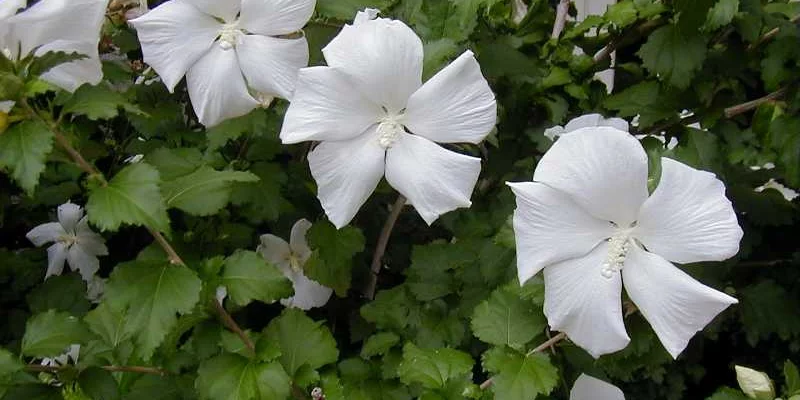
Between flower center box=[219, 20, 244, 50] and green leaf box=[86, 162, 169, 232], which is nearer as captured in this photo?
green leaf box=[86, 162, 169, 232]

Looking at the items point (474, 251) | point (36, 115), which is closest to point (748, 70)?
point (474, 251)

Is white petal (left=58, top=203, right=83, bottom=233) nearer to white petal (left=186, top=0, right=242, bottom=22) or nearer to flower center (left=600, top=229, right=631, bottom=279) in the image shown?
white petal (left=186, top=0, right=242, bottom=22)

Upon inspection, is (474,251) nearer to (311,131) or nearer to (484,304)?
(484,304)

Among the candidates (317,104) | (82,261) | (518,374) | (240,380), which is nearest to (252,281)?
(240,380)

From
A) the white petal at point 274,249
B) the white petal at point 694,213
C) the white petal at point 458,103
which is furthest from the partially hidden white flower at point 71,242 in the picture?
the white petal at point 694,213

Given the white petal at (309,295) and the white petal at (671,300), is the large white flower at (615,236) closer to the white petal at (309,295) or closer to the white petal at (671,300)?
the white petal at (671,300)

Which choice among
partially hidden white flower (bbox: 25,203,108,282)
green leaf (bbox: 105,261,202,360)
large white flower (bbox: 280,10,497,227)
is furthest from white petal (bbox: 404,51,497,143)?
partially hidden white flower (bbox: 25,203,108,282)
